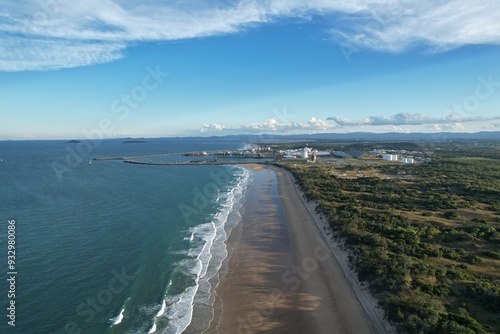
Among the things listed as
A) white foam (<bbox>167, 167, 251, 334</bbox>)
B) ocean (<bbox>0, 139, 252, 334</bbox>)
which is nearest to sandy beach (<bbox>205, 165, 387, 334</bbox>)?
white foam (<bbox>167, 167, 251, 334</bbox>)

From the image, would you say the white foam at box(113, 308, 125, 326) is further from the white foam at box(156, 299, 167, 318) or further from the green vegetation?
the green vegetation

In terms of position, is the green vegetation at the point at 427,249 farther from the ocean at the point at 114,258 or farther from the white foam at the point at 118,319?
the white foam at the point at 118,319

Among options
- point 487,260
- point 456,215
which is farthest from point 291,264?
point 456,215

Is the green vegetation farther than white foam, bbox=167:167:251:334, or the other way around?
white foam, bbox=167:167:251:334

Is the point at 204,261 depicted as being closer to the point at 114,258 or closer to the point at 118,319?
the point at 114,258

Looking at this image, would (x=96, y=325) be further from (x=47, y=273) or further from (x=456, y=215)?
(x=456, y=215)

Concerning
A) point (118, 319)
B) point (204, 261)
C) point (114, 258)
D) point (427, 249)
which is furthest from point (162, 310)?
point (427, 249)
